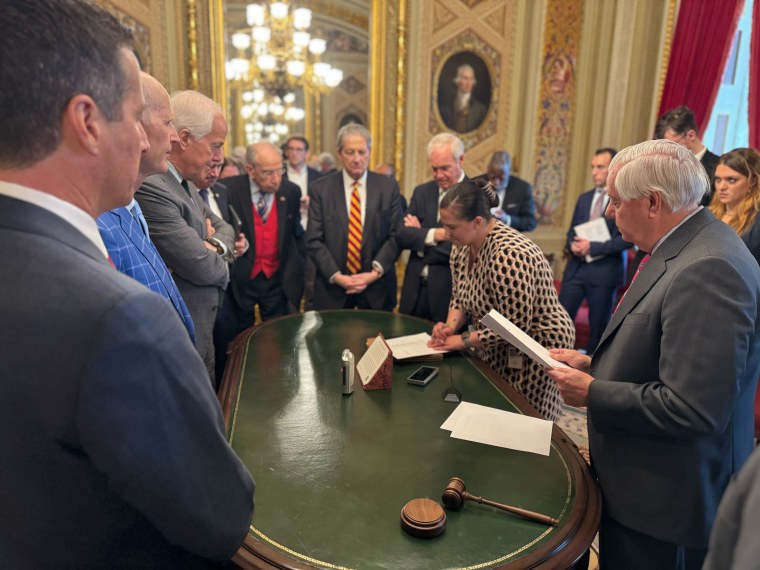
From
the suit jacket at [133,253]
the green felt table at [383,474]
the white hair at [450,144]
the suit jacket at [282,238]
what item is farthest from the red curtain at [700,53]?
the suit jacket at [133,253]

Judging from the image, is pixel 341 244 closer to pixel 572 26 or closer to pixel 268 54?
pixel 268 54

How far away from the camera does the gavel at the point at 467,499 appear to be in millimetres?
1455

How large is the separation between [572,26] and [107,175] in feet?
24.6

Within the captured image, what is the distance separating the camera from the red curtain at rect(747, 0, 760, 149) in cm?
583

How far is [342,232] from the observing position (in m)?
4.05

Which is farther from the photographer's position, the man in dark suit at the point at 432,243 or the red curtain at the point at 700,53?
the red curtain at the point at 700,53

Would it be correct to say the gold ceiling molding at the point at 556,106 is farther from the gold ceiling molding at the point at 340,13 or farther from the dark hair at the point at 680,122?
the dark hair at the point at 680,122

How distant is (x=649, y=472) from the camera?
160cm

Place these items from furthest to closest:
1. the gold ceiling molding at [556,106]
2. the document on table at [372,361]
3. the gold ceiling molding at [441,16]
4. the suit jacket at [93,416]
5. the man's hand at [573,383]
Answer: the gold ceiling molding at [556,106]
the gold ceiling molding at [441,16]
the document on table at [372,361]
the man's hand at [573,383]
the suit jacket at [93,416]

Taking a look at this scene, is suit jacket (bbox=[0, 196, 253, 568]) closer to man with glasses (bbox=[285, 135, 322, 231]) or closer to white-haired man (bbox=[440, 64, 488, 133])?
man with glasses (bbox=[285, 135, 322, 231])

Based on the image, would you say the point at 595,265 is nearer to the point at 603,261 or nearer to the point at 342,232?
the point at 603,261

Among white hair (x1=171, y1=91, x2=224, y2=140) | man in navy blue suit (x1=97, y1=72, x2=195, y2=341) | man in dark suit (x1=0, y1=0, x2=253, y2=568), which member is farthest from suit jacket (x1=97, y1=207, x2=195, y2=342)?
white hair (x1=171, y1=91, x2=224, y2=140)

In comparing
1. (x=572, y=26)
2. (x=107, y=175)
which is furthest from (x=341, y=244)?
(x=572, y=26)

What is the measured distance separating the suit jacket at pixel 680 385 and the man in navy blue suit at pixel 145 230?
1355 millimetres
